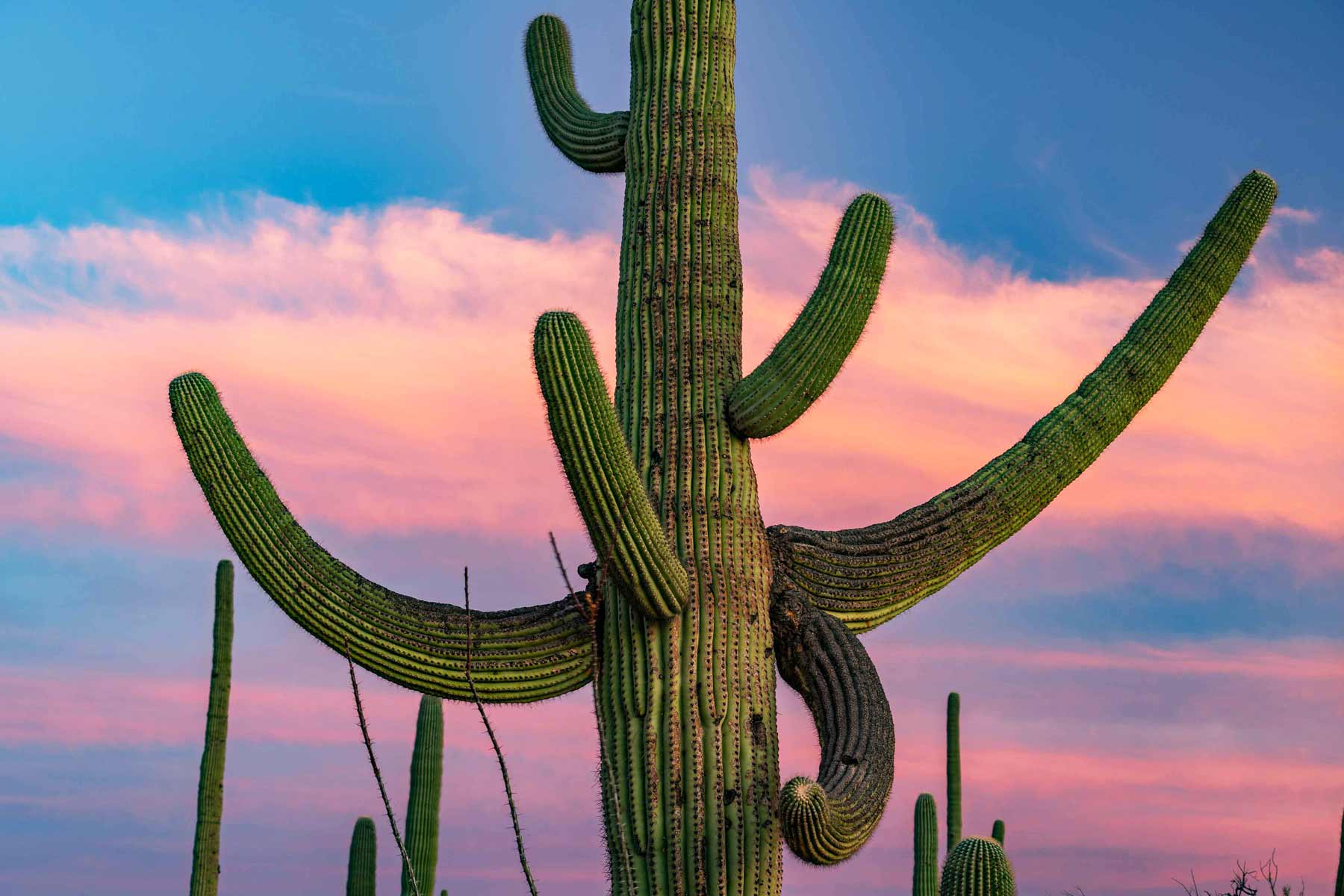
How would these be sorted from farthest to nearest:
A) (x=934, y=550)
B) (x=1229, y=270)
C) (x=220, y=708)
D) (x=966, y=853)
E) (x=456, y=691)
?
(x=220, y=708)
(x=1229, y=270)
(x=934, y=550)
(x=456, y=691)
(x=966, y=853)

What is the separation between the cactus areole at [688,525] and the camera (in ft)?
20.4

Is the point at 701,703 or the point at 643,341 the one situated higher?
the point at 643,341

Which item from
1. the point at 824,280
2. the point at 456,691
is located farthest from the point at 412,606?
the point at 824,280

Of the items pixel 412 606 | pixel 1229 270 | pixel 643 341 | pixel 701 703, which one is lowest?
pixel 701 703

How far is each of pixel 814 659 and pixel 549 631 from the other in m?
1.17

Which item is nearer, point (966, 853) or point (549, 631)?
point (966, 853)

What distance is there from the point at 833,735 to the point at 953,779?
5.23 meters

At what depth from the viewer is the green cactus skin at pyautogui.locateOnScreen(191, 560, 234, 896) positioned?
904 cm

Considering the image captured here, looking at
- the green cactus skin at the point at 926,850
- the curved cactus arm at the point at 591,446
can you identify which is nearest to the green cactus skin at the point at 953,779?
the green cactus skin at the point at 926,850

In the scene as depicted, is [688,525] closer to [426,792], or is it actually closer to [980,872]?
[980,872]

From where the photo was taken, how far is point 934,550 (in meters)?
7.41

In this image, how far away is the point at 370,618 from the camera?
6.66 m

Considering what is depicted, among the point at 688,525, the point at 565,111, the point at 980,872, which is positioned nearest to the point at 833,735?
the point at 688,525

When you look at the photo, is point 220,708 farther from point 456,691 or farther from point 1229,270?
point 1229,270
